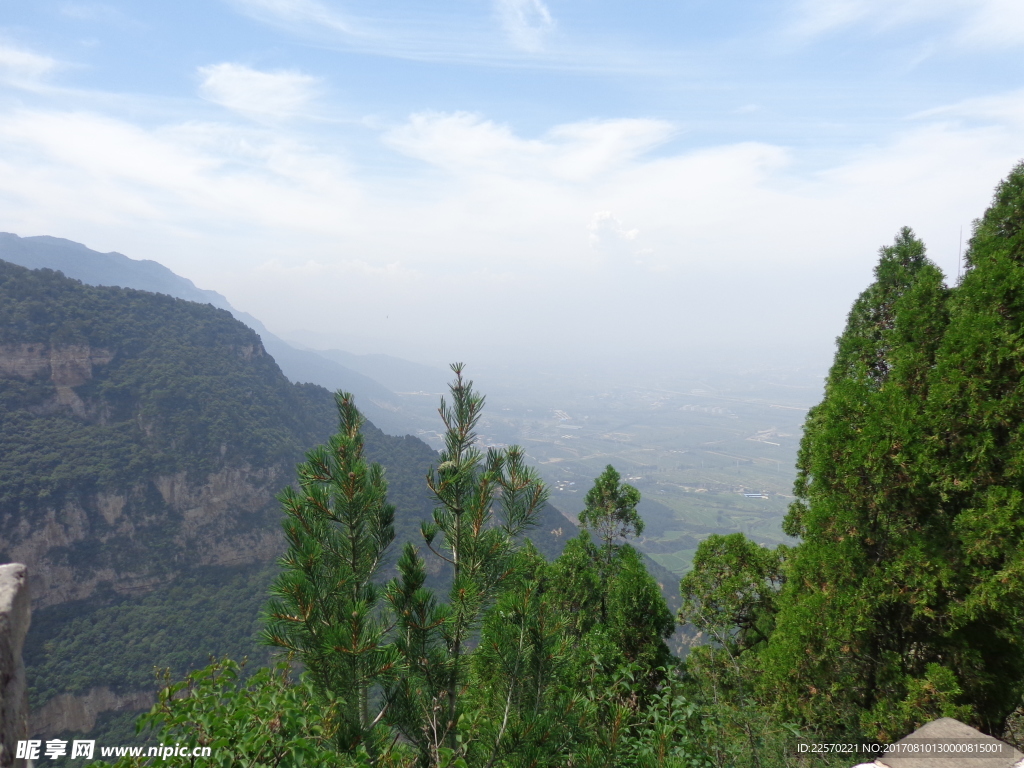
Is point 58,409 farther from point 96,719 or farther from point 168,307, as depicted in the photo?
point 96,719

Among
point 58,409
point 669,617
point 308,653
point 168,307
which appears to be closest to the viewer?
point 308,653

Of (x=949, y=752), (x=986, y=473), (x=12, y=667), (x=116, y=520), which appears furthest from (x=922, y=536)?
(x=116, y=520)

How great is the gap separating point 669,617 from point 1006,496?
5.25 m

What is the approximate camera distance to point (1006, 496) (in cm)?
412

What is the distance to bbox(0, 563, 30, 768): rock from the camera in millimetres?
2334

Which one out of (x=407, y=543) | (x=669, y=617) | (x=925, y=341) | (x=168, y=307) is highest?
(x=168, y=307)

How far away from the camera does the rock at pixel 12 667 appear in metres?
2.33

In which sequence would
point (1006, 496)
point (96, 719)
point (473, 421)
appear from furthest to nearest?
point (96, 719)
point (1006, 496)
point (473, 421)

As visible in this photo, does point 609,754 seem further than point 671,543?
No

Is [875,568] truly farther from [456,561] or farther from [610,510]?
[610,510]

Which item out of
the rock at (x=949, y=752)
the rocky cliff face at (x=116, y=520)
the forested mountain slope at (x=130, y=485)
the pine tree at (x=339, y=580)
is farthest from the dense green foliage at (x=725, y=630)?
the rocky cliff face at (x=116, y=520)

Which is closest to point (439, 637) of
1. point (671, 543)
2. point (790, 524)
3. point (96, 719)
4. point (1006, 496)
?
point (1006, 496)

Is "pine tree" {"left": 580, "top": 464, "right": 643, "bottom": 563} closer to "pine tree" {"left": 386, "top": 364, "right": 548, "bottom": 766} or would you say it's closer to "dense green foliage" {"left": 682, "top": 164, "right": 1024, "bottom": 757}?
"dense green foliage" {"left": 682, "top": 164, "right": 1024, "bottom": 757}

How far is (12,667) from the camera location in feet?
8.52
